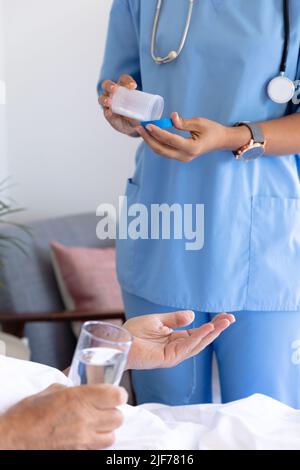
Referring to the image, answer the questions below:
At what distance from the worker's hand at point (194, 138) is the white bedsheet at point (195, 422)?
47cm

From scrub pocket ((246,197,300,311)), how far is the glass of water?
561 mm

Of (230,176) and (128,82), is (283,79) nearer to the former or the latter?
(230,176)

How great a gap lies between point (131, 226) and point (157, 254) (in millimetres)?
102

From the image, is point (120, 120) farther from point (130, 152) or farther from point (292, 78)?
point (130, 152)

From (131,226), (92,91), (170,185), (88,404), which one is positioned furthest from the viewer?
(92,91)

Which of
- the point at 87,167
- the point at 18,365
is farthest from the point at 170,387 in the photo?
the point at 87,167

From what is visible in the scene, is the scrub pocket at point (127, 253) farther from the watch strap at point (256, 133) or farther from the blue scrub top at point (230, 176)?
the watch strap at point (256, 133)

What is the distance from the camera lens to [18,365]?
3.89 ft

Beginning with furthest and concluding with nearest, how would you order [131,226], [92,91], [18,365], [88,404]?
[92,91] → [131,226] → [18,365] → [88,404]

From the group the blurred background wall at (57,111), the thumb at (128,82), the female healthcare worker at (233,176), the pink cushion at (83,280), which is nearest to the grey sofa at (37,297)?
the pink cushion at (83,280)

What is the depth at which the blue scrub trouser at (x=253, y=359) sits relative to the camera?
4.87 ft

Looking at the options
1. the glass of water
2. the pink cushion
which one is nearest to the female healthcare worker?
the glass of water

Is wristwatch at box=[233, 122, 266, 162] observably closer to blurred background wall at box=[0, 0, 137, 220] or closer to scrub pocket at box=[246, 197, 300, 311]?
scrub pocket at box=[246, 197, 300, 311]

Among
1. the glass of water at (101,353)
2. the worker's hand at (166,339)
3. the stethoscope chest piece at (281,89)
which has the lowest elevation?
the worker's hand at (166,339)
